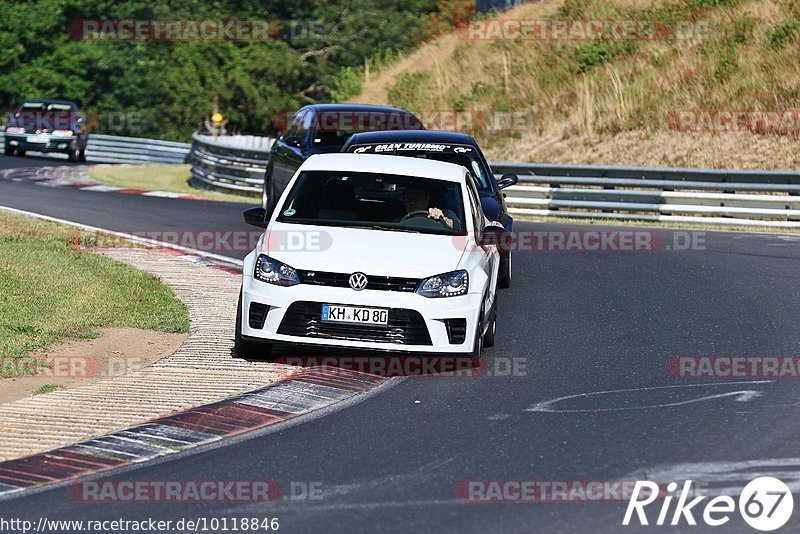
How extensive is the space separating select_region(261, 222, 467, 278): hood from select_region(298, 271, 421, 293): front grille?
0.13 ft

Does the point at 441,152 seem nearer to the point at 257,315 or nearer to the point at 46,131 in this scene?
the point at 257,315

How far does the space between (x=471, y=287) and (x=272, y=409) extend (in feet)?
6.77

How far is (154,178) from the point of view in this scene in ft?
113

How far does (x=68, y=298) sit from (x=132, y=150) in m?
33.2

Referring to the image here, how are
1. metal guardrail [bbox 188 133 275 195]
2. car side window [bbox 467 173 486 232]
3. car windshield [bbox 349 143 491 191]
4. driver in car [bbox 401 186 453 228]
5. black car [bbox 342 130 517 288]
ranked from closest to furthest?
driver in car [bbox 401 186 453 228] < car side window [bbox 467 173 486 232] < black car [bbox 342 130 517 288] < car windshield [bbox 349 143 491 191] < metal guardrail [bbox 188 133 275 195]

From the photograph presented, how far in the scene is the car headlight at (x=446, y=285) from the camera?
10.2 metres

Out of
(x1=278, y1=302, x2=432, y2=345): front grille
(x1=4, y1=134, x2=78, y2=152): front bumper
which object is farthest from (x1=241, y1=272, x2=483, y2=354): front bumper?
(x1=4, y1=134, x2=78, y2=152): front bumper

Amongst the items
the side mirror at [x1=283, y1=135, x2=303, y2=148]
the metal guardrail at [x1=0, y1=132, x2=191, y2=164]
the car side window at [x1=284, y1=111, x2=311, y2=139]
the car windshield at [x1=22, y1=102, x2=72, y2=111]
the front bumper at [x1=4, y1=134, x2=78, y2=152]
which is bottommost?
the metal guardrail at [x1=0, y1=132, x2=191, y2=164]

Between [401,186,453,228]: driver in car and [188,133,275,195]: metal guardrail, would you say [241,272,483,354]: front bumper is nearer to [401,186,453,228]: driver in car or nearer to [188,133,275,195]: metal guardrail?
[401,186,453,228]: driver in car

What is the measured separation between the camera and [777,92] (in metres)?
31.4

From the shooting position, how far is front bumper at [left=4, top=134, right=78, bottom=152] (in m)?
39.7

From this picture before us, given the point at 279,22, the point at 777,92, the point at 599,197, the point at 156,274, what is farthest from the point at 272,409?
the point at 279,22

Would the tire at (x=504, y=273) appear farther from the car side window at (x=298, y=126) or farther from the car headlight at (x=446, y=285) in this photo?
the car side window at (x=298, y=126)

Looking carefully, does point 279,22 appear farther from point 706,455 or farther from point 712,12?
point 706,455
